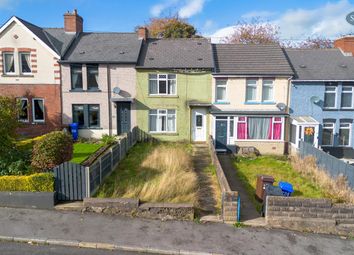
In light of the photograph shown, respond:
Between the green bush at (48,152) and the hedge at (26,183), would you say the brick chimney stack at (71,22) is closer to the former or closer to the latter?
the green bush at (48,152)

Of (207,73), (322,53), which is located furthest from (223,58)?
(322,53)

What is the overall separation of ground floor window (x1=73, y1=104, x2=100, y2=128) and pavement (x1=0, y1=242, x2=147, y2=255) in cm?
1348

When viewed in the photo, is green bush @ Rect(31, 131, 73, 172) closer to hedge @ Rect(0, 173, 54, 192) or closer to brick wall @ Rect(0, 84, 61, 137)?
hedge @ Rect(0, 173, 54, 192)

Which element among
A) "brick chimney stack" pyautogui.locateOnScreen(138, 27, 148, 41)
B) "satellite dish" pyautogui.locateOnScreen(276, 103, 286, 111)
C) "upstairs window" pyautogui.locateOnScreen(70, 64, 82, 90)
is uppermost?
"brick chimney stack" pyautogui.locateOnScreen(138, 27, 148, 41)

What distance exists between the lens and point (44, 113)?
1959 centimetres

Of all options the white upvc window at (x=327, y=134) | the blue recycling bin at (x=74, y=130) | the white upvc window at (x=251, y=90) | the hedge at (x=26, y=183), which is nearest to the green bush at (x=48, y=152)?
the hedge at (x=26, y=183)

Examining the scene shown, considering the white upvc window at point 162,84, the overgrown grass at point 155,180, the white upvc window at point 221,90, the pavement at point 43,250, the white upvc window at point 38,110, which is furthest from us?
the white upvc window at point 38,110

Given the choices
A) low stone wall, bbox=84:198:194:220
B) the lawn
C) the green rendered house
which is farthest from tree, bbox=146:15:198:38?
low stone wall, bbox=84:198:194:220

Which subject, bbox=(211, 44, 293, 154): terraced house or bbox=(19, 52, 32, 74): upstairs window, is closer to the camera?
bbox=(211, 44, 293, 154): terraced house

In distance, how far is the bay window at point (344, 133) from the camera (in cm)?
1933

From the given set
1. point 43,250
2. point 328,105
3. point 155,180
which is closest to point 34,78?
point 155,180

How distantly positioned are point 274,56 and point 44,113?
1708cm

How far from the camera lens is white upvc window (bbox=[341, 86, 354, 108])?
19062 millimetres

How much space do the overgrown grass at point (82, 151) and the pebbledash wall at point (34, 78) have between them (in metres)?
3.61
